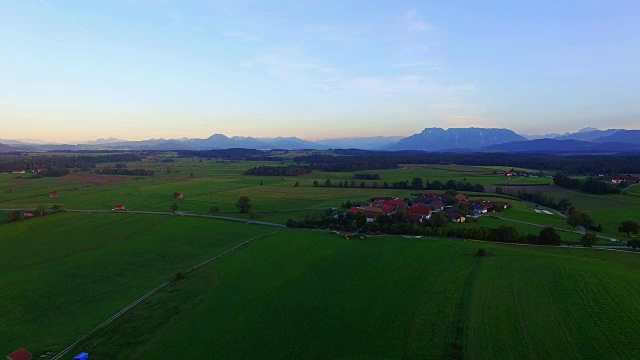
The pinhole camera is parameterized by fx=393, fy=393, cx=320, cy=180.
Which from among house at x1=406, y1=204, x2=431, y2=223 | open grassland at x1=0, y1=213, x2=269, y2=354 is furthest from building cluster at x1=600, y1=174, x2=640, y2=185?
open grassland at x1=0, y1=213, x2=269, y2=354

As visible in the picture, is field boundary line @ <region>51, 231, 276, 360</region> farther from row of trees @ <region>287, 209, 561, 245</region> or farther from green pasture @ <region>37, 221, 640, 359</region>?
row of trees @ <region>287, 209, 561, 245</region>

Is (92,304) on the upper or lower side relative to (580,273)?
lower

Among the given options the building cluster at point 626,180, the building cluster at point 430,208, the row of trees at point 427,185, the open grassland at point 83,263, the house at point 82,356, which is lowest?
the house at point 82,356

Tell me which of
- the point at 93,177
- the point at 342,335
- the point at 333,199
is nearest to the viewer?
the point at 342,335

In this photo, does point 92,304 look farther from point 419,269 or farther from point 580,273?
point 580,273

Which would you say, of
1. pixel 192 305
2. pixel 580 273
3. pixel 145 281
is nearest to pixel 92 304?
pixel 145 281

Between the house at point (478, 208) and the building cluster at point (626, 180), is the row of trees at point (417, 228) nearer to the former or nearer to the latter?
the house at point (478, 208)

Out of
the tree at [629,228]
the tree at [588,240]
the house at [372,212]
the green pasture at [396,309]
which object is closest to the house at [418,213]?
the house at [372,212]
